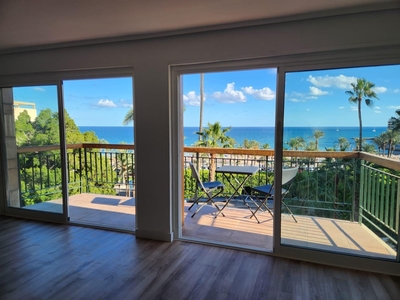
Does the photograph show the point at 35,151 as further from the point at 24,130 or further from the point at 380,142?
the point at 380,142

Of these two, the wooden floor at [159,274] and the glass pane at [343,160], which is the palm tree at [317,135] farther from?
the wooden floor at [159,274]

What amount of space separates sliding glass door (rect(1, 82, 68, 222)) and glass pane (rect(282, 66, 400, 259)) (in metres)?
3.02

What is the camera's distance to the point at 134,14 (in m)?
2.23

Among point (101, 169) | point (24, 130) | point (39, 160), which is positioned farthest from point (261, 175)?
point (24, 130)

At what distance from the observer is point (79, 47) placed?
3.13 m

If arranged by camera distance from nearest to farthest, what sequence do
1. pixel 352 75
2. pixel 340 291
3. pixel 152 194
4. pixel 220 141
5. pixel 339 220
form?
pixel 340 291 < pixel 352 75 < pixel 339 220 < pixel 152 194 < pixel 220 141

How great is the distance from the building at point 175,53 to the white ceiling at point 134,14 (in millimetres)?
17

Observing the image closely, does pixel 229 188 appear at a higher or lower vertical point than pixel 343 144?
lower

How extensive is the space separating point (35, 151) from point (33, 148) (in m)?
0.06

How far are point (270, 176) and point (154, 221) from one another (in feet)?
8.16

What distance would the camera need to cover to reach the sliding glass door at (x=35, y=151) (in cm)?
350

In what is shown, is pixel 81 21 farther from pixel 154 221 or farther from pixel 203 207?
pixel 203 207

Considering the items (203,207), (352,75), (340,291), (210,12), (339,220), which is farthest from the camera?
(203,207)

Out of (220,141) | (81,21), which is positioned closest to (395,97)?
(81,21)
